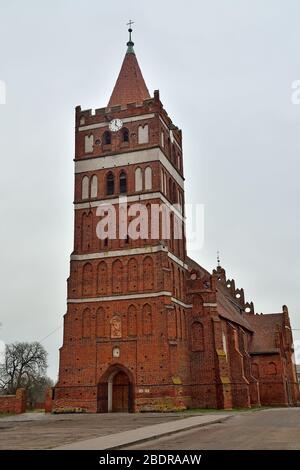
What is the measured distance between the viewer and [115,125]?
41219mm

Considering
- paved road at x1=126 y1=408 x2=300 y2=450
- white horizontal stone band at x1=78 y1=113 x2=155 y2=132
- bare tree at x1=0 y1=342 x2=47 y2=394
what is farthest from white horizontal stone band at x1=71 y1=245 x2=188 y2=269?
bare tree at x1=0 y1=342 x2=47 y2=394

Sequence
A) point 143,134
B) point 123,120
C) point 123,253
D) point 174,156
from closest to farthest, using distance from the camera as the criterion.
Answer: point 123,253 → point 143,134 → point 123,120 → point 174,156

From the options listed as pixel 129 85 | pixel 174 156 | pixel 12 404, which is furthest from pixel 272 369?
pixel 129 85

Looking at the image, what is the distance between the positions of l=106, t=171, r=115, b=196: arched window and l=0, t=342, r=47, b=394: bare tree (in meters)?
38.5

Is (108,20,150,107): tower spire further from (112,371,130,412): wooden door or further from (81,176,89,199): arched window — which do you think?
(112,371,130,412): wooden door

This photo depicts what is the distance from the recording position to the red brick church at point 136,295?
35.6 metres

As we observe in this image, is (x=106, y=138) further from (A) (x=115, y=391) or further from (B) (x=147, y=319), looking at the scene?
(A) (x=115, y=391)

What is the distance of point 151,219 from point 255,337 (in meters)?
26.6

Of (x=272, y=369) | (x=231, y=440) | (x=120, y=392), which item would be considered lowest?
(x=231, y=440)

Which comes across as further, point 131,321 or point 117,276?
point 117,276

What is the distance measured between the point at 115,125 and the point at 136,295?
13.7 m
